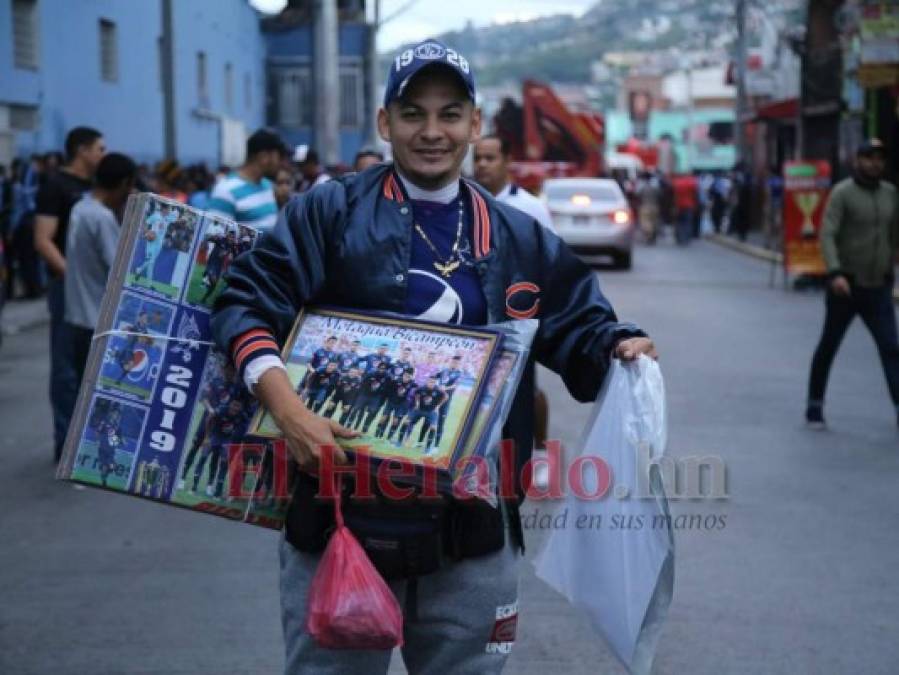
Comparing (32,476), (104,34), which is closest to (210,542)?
(32,476)

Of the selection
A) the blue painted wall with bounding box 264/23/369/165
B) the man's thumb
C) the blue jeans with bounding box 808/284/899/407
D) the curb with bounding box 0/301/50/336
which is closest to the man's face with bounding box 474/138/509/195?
the blue jeans with bounding box 808/284/899/407

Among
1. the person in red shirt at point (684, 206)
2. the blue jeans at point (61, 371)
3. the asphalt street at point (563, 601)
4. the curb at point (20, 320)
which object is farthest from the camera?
the person in red shirt at point (684, 206)

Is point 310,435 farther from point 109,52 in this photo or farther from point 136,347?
point 109,52

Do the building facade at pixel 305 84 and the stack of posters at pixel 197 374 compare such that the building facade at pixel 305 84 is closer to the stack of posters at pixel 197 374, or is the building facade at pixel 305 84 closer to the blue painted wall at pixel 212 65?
the blue painted wall at pixel 212 65

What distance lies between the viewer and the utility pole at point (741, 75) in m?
42.1

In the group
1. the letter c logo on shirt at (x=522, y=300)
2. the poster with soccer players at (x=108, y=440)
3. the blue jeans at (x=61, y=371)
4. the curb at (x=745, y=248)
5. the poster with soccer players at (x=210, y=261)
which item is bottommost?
the curb at (x=745, y=248)

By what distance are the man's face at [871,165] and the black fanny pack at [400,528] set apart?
7772 mm

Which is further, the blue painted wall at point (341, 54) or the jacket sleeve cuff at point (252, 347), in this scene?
the blue painted wall at point (341, 54)

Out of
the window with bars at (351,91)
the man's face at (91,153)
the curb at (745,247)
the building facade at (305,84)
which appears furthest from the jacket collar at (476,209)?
the window with bars at (351,91)

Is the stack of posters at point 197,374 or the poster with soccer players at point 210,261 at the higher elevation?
the poster with soccer players at point 210,261

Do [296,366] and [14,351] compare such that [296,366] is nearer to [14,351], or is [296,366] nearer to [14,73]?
[14,351]

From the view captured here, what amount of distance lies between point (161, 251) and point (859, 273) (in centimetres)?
761

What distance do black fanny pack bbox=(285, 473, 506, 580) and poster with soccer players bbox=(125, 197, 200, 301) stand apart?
0.47 m

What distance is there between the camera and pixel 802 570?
6570mm
